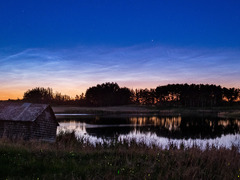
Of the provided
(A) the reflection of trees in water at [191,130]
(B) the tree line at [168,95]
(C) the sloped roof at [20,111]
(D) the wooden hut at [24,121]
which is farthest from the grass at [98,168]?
(B) the tree line at [168,95]

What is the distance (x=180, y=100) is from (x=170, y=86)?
13.0 m

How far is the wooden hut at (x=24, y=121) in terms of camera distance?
66.2 ft

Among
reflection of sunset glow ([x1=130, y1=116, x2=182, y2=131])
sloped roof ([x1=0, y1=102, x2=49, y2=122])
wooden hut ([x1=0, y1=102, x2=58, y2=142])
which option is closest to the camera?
wooden hut ([x1=0, y1=102, x2=58, y2=142])

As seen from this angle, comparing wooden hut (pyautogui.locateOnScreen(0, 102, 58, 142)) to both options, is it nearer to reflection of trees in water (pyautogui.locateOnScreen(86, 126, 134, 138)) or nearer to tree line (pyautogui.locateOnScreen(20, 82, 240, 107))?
reflection of trees in water (pyautogui.locateOnScreen(86, 126, 134, 138))

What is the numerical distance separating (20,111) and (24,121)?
1.34m

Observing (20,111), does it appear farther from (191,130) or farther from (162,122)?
(162,122)

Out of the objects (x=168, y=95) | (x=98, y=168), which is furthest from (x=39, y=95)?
(x=98, y=168)

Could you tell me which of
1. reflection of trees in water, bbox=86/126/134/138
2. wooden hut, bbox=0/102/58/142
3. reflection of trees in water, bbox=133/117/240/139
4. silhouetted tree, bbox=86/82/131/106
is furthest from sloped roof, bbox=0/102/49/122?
silhouetted tree, bbox=86/82/131/106

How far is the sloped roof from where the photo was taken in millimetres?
20312

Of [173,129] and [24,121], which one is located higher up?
[24,121]

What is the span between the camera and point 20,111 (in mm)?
20859

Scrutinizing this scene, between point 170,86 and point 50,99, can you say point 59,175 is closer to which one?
point 170,86

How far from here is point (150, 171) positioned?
8203 millimetres

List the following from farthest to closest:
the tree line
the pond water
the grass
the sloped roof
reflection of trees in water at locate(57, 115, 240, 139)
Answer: the tree line < reflection of trees in water at locate(57, 115, 240, 139) < the pond water < the sloped roof < the grass
